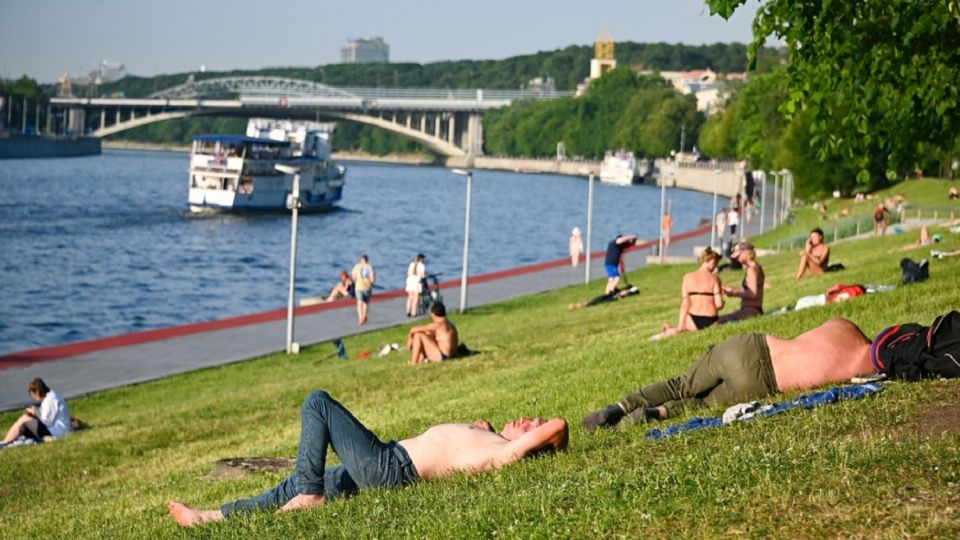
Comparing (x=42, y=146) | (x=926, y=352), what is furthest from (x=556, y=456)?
(x=42, y=146)

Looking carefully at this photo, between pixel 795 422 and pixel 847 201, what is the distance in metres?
62.5

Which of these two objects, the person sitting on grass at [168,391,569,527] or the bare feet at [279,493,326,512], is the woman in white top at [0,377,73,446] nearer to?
the person sitting on grass at [168,391,569,527]

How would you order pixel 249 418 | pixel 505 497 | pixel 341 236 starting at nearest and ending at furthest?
1. pixel 505 497
2. pixel 249 418
3. pixel 341 236

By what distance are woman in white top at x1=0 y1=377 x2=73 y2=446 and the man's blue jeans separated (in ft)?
28.5

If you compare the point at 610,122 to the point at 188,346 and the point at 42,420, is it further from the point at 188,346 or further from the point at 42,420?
the point at 42,420

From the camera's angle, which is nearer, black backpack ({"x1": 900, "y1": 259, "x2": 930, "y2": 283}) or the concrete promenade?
black backpack ({"x1": 900, "y1": 259, "x2": 930, "y2": 283})

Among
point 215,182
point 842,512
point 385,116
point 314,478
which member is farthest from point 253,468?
point 385,116

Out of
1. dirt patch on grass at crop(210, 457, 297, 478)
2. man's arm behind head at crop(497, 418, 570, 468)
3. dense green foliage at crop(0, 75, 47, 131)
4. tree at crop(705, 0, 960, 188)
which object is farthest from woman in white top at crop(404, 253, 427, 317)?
dense green foliage at crop(0, 75, 47, 131)

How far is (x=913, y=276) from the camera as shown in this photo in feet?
55.8

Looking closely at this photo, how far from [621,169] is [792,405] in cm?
13847

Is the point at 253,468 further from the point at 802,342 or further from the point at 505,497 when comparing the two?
the point at 505,497

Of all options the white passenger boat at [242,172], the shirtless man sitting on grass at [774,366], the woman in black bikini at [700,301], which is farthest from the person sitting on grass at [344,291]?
the white passenger boat at [242,172]

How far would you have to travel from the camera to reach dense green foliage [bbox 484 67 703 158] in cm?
15388

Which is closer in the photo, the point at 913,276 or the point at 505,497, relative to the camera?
the point at 505,497
